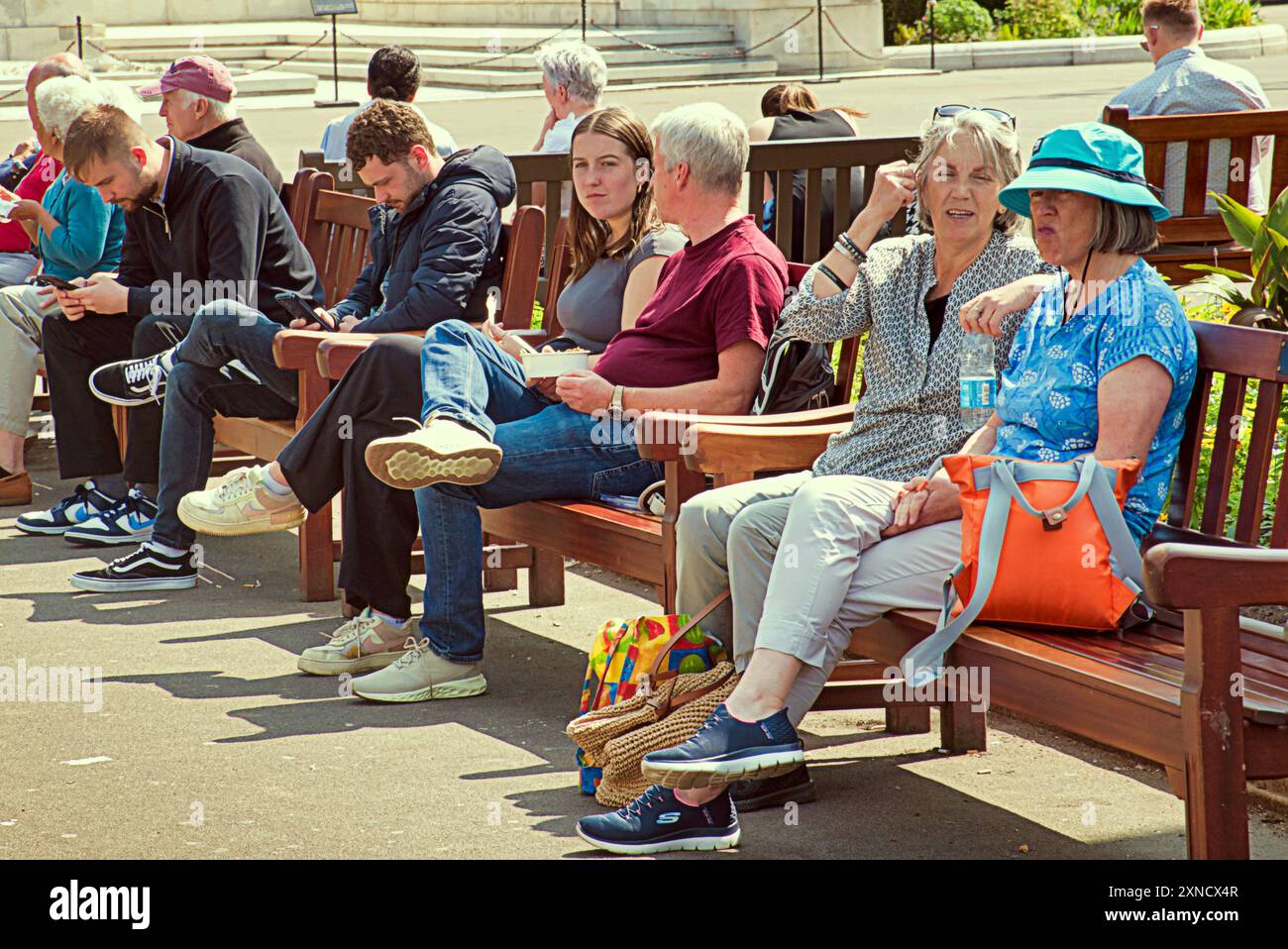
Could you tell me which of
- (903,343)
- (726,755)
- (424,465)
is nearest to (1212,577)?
(726,755)

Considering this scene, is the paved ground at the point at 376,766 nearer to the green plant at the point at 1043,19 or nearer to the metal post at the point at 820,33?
the metal post at the point at 820,33

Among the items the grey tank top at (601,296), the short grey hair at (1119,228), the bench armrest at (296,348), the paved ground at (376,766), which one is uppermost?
the short grey hair at (1119,228)

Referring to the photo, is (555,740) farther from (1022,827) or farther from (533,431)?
(1022,827)

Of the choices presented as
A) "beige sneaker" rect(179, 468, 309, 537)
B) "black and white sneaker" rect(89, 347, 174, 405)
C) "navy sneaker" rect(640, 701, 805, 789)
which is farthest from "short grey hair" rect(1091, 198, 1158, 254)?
"black and white sneaker" rect(89, 347, 174, 405)

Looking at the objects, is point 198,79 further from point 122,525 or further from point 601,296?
point 601,296

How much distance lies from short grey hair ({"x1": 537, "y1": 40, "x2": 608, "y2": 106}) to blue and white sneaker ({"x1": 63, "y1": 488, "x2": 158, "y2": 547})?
3.22 meters

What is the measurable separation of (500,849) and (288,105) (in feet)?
70.0

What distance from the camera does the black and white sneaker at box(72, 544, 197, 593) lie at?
607 cm

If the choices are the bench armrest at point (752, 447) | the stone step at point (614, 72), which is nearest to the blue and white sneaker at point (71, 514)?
the bench armrest at point (752, 447)

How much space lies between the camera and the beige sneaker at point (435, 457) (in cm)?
436

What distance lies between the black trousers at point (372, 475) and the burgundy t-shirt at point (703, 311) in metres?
0.60

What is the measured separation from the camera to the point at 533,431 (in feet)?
15.8
